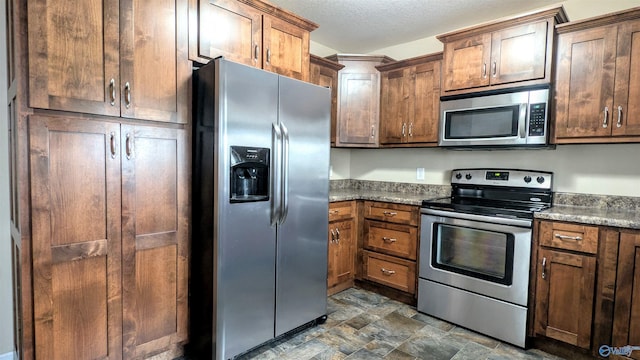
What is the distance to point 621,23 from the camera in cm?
210

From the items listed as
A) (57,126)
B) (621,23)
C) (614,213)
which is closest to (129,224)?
(57,126)

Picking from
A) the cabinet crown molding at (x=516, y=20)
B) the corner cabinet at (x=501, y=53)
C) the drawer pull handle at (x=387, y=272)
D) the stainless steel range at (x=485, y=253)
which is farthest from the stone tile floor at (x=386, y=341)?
the cabinet crown molding at (x=516, y=20)

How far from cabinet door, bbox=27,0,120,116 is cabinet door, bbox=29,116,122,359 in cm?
11

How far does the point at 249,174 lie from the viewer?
2.05 m

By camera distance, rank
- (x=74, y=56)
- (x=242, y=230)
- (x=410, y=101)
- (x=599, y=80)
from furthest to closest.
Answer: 1. (x=410, y=101)
2. (x=599, y=80)
3. (x=242, y=230)
4. (x=74, y=56)

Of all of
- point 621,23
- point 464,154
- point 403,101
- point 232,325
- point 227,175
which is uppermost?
point 621,23

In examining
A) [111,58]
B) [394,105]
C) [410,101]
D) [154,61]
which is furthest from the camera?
[394,105]

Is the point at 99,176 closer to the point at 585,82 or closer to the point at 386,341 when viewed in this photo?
the point at 386,341

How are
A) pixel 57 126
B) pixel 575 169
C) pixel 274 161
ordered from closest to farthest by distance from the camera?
pixel 57 126, pixel 274 161, pixel 575 169

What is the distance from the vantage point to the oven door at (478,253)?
7.39ft

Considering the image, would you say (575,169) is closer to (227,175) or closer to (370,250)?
(370,250)

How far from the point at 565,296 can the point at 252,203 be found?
2.10m

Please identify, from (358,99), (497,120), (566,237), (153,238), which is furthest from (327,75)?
(566,237)

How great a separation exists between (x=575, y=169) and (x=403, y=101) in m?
1.54
